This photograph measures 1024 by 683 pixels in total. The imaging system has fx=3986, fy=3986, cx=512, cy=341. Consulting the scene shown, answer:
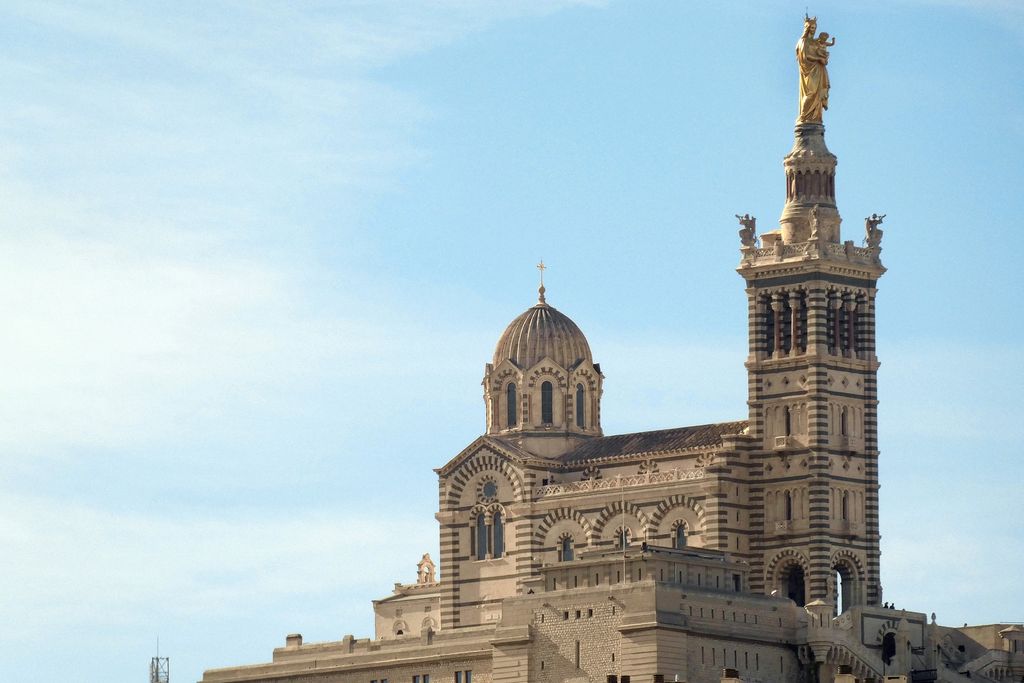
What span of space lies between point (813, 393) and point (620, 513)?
1155 cm

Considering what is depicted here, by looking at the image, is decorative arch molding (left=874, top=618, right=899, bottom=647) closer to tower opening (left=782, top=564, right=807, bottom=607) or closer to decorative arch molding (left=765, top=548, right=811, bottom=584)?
tower opening (left=782, top=564, right=807, bottom=607)

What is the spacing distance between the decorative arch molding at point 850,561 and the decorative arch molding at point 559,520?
41.4 feet

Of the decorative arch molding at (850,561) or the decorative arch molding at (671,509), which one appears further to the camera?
the decorative arch molding at (671,509)

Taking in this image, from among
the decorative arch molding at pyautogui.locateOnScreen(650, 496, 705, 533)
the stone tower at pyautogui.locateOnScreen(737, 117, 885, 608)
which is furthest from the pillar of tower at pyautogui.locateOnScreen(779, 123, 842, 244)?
the decorative arch molding at pyautogui.locateOnScreen(650, 496, 705, 533)

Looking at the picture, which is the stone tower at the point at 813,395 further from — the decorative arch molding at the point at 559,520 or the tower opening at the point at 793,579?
the decorative arch molding at the point at 559,520

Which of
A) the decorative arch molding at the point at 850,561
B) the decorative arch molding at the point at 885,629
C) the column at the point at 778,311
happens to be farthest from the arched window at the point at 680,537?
the decorative arch molding at the point at 885,629

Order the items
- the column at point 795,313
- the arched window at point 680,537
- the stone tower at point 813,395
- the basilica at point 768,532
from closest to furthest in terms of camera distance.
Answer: the basilica at point 768,532, the stone tower at point 813,395, the arched window at point 680,537, the column at point 795,313

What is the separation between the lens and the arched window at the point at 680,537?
638 ft

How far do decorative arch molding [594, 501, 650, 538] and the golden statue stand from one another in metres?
21.2

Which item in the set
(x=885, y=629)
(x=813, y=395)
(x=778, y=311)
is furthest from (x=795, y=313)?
(x=885, y=629)

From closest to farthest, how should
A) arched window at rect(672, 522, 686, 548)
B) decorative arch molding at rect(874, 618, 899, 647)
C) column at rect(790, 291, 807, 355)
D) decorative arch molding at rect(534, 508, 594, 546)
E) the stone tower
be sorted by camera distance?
1. decorative arch molding at rect(874, 618, 899, 647)
2. the stone tower
3. arched window at rect(672, 522, 686, 548)
4. column at rect(790, 291, 807, 355)
5. decorative arch molding at rect(534, 508, 594, 546)

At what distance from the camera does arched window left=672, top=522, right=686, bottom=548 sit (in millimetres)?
194500

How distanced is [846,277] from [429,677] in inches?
1117

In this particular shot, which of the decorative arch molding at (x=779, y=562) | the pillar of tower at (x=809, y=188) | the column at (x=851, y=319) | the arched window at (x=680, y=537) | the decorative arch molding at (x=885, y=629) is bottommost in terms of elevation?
the decorative arch molding at (x=885, y=629)
